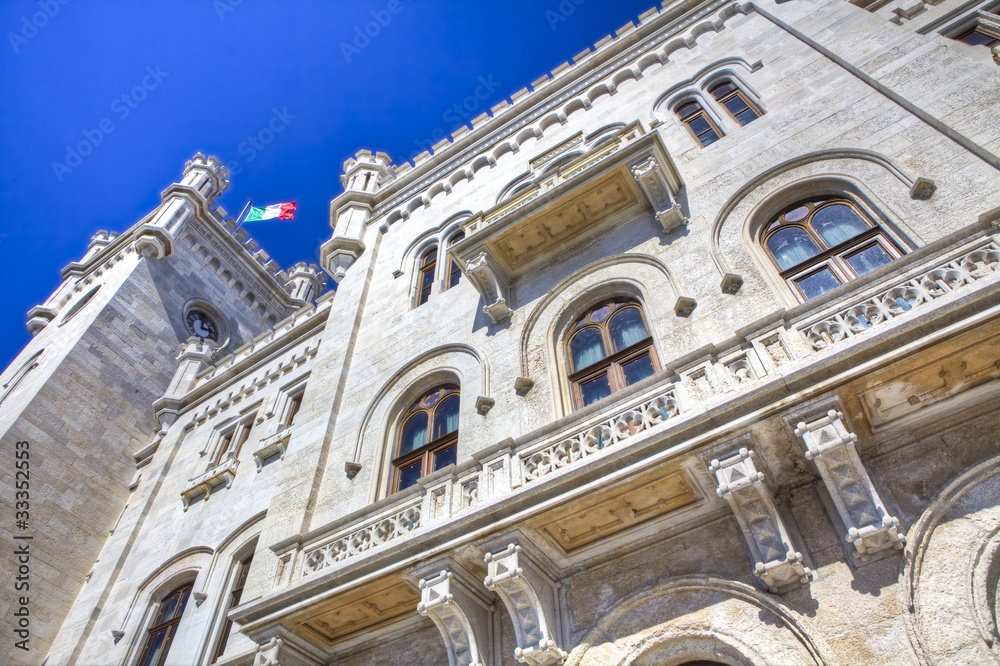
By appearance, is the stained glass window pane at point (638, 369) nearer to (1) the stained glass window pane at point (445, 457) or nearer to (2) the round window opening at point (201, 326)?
A: (1) the stained glass window pane at point (445, 457)

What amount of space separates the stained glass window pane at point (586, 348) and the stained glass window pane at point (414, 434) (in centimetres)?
304

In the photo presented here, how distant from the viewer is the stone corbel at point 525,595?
291 inches

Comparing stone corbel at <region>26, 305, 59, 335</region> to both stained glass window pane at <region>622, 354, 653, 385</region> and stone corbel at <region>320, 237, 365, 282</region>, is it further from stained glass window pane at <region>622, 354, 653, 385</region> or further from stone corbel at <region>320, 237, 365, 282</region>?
stained glass window pane at <region>622, 354, 653, 385</region>

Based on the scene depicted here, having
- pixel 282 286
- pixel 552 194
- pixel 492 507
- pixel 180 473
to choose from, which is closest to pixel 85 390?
pixel 180 473

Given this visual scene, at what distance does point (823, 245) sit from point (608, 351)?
3.49m

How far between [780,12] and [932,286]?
34.1 feet

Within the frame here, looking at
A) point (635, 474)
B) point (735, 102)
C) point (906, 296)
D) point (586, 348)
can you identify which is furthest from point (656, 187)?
point (635, 474)

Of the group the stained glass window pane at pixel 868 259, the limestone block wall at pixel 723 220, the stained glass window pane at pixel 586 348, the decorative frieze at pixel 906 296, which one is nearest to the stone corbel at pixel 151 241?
the limestone block wall at pixel 723 220

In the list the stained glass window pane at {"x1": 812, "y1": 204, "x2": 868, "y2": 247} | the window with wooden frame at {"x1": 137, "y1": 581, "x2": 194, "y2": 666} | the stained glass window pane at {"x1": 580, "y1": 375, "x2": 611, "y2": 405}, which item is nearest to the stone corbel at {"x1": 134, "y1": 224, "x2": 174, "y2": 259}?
the window with wooden frame at {"x1": 137, "y1": 581, "x2": 194, "y2": 666}

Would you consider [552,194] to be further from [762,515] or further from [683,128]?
[762,515]

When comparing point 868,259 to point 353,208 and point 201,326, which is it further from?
point 201,326

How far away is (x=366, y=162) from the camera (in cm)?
2266

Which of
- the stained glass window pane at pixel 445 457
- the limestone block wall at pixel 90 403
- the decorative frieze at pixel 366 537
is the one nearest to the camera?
the decorative frieze at pixel 366 537

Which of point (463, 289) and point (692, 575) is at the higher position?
point (463, 289)
